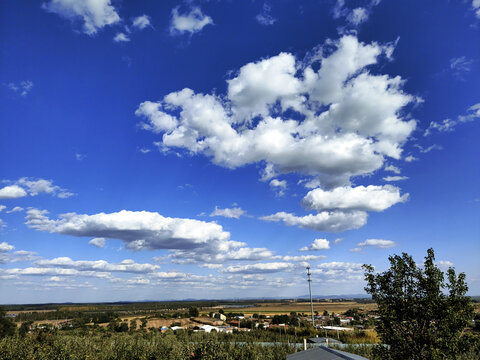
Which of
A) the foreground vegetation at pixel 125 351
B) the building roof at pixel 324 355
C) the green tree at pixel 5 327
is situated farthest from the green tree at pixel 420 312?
the green tree at pixel 5 327

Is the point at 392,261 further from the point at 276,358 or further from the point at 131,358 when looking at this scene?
the point at 131,358

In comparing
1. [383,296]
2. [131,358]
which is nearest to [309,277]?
[131,358]

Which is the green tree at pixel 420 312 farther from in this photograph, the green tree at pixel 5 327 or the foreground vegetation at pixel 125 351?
the green tree at pixel 5 327

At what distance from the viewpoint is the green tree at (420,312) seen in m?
8.84

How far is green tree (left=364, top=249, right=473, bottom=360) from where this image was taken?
8.84 m

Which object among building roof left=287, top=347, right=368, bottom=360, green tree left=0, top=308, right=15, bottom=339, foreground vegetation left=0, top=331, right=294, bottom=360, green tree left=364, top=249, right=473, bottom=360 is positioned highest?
green tree left=364, top=249, right=473, bottom=360

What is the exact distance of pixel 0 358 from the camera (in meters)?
15.9

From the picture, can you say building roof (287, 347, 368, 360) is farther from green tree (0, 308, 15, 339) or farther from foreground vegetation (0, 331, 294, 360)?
green tree (0, 308, 15, 339)

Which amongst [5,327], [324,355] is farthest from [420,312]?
[5,327]

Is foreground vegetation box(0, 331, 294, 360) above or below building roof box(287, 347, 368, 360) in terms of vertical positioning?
below

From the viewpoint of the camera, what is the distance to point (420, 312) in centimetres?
945

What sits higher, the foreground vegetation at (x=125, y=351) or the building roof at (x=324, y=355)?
the building roof at (x=324, y=355)

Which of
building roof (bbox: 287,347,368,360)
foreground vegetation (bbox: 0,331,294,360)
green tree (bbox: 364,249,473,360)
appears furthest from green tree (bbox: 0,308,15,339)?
green tree (bbox: 364,249,473,360)

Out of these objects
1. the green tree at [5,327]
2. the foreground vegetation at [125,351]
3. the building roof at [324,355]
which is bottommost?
the green tree at [5,327]
